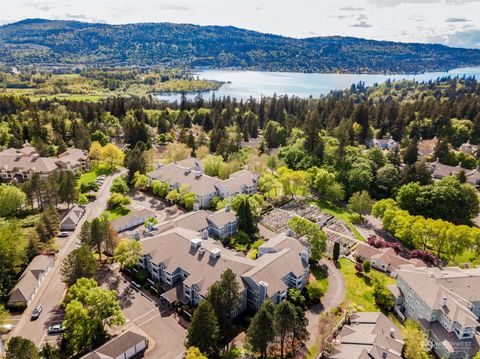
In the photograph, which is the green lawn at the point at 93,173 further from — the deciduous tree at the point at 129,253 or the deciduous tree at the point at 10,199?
the deciduous tree at the point at 129,253

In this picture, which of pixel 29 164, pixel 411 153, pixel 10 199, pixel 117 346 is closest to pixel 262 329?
pixel 117 346

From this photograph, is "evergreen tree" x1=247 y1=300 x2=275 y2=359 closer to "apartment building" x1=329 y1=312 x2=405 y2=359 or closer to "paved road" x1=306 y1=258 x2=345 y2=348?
"paved road" x1=306 y1=258 x2=345 y2=348

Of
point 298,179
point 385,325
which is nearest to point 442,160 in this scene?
point 298,179

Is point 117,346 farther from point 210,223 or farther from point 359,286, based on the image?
point 359,286

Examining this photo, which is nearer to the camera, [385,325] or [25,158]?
[385,325]

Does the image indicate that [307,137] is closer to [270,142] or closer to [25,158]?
[270,142]

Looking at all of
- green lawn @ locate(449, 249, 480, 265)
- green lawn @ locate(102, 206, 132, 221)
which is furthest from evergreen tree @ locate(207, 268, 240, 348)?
green lawn @ locate(449, 249, 480, 265)

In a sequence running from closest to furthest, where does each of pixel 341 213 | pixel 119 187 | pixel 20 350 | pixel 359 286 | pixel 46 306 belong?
pixel 20 350 → pixel 46 306 → pixel 359 286 → pixel 341 213 → pixel 119 187
